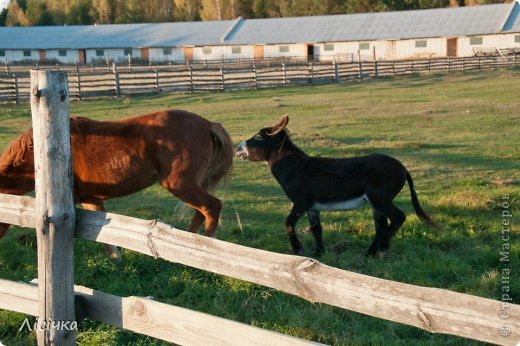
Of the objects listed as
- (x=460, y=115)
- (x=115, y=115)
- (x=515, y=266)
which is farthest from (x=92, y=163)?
(x=115, y=115)

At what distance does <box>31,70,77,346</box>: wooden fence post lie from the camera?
3.97m

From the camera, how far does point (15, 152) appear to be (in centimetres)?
592

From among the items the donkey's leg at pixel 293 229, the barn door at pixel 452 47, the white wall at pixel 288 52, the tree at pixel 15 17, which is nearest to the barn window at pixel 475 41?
the barn door at pixel 452 47

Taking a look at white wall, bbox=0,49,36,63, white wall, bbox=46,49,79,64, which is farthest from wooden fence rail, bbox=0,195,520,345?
white wall, bbox=0,49,36,63

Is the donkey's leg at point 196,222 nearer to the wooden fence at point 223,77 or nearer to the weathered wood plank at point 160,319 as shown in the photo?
the weathered wood plank at point 160,319

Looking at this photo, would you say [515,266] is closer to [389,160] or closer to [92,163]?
[389,160]

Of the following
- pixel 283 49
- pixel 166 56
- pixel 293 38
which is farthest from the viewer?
pixel 166 56

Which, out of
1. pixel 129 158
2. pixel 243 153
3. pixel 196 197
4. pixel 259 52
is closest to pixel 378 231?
pixel 243 153

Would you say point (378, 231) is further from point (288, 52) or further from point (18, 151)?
point (288, 52)

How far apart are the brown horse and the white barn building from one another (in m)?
43.6

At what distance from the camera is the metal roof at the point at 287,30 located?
50219mm

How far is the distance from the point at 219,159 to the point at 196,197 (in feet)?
2.18

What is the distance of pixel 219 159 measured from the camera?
21.9ft

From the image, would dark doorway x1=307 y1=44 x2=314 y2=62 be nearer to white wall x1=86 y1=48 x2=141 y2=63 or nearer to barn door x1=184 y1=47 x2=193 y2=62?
barn door x1=184 y1=47 x2=193 y2=62
